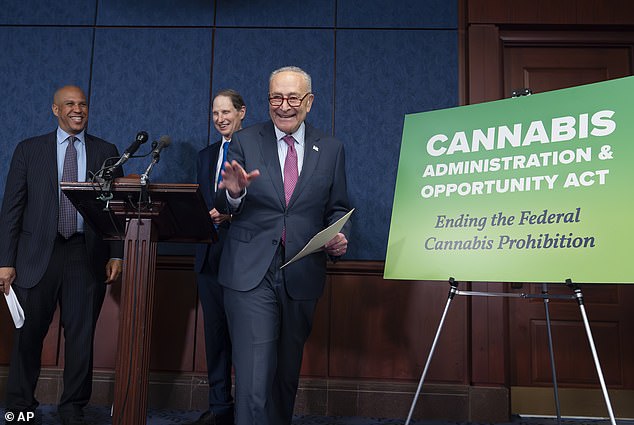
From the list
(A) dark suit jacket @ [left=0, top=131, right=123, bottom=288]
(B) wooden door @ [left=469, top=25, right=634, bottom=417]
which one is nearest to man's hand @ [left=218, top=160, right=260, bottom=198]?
(A) dark suit jacket @ [left=0, top=131, right=123, bottom=288]

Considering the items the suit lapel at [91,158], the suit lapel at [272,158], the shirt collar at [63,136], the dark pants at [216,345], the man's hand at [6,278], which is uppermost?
the shirt collar at [63,136]

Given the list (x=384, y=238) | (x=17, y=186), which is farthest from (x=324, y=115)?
(x=17, y=186)

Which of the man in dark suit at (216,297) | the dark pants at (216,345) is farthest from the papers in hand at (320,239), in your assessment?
the dark pants at (216,345)

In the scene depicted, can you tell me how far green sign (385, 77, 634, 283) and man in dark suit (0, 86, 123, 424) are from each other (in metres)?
1.70

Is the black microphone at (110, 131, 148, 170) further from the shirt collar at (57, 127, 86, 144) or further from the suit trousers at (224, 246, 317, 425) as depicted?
the shirt collar at (57, 127, 86, 144)

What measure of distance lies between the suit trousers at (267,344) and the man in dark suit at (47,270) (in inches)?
50.7

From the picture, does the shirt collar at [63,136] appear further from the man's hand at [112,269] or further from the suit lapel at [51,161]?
the man's hand at [112,269]

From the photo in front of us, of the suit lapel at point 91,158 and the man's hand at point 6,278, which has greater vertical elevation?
the suit lapel at point 91,158

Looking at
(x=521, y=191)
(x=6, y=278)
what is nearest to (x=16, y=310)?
(x=6, y=278)

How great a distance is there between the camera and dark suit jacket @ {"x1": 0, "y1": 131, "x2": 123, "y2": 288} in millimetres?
3078

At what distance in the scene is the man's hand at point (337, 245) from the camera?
2.28 meters

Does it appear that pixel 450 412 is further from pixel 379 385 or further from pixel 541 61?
pixel 541 61

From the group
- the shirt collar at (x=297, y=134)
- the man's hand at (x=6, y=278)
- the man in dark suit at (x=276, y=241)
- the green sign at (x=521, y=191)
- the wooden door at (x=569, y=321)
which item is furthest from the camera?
the wooden door at (x=569, y=321)

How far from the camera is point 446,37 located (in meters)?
3.99
